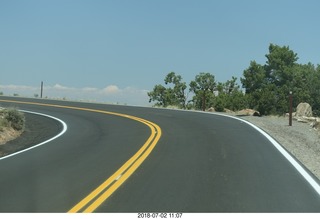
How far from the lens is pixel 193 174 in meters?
10.1

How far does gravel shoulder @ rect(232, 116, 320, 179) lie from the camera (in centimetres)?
1256

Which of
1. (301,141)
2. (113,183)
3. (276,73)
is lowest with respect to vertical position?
(113,183)

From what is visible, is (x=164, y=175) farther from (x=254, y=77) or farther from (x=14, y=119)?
(x=254, y=77)

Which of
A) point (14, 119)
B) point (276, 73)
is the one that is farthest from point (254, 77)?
point (14, 119)

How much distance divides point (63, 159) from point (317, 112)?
6284cm

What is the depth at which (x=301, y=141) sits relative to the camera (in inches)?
666

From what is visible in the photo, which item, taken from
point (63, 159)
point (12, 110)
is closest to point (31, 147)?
point (63, 159)

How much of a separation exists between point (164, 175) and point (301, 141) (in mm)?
8524

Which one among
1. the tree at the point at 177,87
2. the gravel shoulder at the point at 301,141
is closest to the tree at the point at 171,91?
the tree at the point at 177,87

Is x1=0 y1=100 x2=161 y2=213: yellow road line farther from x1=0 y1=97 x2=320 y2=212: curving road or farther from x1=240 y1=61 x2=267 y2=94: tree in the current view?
x1=240 y1=61 x2=267 y2=94: tree

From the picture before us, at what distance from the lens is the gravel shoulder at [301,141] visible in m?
12.6

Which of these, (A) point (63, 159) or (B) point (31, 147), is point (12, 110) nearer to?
(B) point (31, 147)

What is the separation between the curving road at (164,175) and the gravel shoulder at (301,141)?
64 centimetres

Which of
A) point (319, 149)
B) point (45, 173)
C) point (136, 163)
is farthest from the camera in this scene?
point (319, 149)
